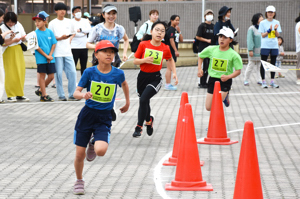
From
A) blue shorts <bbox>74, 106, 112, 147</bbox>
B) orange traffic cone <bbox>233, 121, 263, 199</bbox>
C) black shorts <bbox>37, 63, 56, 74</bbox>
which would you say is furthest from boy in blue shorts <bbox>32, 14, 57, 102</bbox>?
orange traffic cone <bbox>233, 121, 263, 199</bbox>

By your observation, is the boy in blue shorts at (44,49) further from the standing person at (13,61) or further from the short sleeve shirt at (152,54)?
the short sleeve shirt at (152,54)

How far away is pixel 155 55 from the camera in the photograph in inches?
361

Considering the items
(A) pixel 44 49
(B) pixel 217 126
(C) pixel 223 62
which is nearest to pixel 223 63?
(C) pixel 223 62

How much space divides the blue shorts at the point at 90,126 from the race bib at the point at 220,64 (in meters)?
4.08

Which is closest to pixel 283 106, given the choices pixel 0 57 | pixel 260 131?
pixel 260 131

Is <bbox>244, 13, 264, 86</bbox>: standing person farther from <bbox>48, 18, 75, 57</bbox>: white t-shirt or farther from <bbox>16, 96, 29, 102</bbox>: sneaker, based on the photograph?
<bbox>16, 96, 29, 102</bbox>: sneaker

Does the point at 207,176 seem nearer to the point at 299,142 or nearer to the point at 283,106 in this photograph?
the point at 299,142

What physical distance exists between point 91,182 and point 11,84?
7.42 metres

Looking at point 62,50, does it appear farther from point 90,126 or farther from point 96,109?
point 90,126

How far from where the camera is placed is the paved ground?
6.07 m

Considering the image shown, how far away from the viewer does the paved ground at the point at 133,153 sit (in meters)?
6.07

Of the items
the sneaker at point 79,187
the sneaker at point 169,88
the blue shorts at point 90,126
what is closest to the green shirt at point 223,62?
the blue shorts at point 90,126

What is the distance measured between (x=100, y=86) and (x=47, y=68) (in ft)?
24.3

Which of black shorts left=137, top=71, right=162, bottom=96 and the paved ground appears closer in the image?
the paved ground
